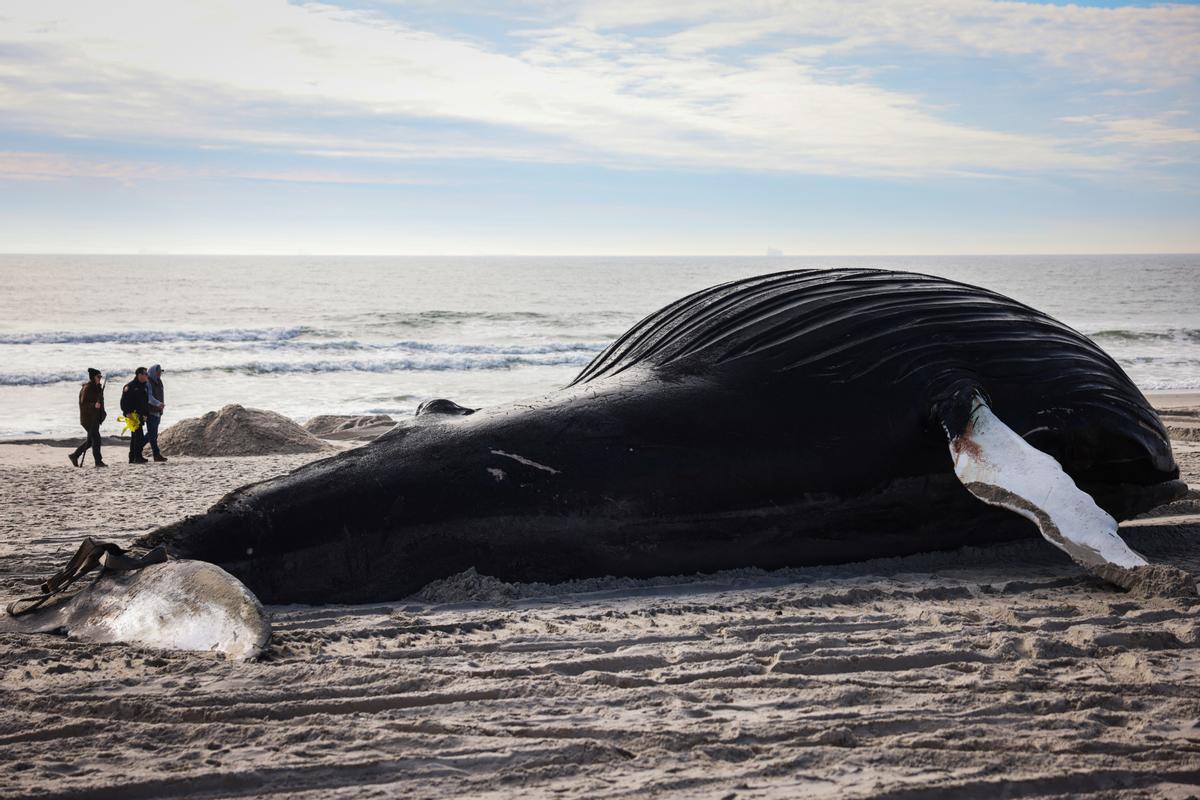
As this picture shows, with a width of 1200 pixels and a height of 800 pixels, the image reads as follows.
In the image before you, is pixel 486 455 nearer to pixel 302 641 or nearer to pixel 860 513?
pixel 302 641

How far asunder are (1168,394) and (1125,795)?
70.4 ft

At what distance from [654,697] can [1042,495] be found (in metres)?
2.35

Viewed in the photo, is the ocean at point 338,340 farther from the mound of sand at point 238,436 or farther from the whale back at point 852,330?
the whale back at point 852,330

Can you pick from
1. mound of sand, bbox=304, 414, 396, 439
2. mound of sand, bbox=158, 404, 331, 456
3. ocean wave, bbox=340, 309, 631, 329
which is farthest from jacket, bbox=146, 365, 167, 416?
ocean wave, bbox=340, 309, 631, 329

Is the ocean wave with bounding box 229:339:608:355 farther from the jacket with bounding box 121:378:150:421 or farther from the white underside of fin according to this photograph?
the white underside of fin

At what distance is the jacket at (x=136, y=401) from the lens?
45.1 feet

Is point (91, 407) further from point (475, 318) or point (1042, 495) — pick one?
point (475, 318)

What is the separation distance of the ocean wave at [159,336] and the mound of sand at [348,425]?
21.5m

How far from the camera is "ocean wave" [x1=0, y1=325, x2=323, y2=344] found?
3678cm

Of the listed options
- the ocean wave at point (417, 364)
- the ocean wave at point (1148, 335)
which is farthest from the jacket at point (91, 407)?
the ocean wave at point (1148, 335)

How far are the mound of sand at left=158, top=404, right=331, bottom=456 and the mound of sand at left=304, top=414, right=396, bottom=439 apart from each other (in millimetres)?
1355

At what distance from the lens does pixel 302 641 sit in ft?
14.1

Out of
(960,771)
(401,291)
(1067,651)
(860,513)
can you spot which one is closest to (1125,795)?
(960,771)

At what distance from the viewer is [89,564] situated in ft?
15.5
